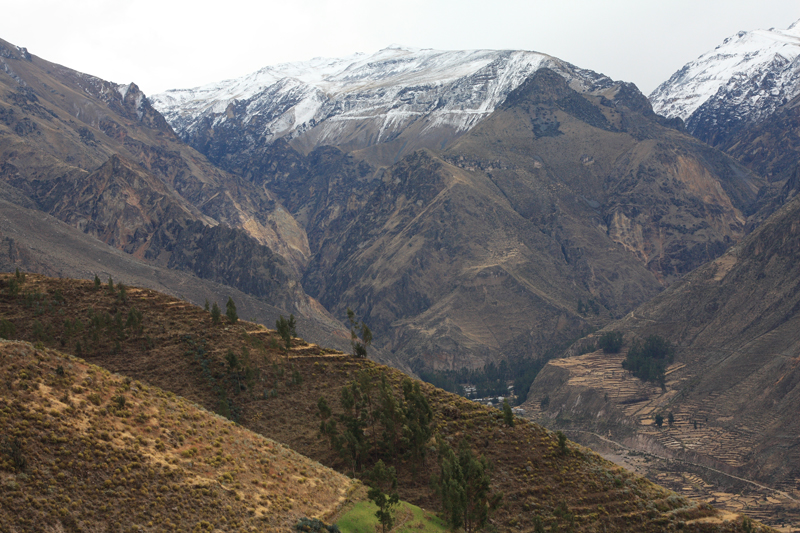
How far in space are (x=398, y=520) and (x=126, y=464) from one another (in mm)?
23071

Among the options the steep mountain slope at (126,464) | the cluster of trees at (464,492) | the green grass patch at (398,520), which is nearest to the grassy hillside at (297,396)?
the steep mountain slope at (126,464)

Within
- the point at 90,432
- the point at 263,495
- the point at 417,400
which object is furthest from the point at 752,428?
the point at 90,432

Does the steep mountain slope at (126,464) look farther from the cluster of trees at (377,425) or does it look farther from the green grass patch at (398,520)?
the cluster of trees at (377,425)

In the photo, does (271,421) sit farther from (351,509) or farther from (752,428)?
(752,428)

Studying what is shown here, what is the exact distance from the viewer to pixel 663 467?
152750 millimetres

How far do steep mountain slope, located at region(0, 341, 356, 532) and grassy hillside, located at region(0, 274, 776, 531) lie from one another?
6.52 feet

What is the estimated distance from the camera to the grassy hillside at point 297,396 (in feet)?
221

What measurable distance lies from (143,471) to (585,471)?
4504 cm

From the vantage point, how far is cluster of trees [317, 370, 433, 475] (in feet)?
225

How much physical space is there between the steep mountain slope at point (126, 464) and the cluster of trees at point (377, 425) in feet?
26.5

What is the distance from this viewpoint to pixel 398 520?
58.1m

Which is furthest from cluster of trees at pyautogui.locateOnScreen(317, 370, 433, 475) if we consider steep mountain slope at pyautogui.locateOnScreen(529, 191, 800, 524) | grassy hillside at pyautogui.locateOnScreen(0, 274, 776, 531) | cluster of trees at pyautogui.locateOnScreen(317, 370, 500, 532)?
steep mountain slope at pyautogui.locateOnScreen(529, 191, 800, 524)

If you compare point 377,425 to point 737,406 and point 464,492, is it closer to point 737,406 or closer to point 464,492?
point 464,492

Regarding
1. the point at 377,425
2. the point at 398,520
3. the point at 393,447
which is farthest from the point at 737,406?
the point at 398,520
